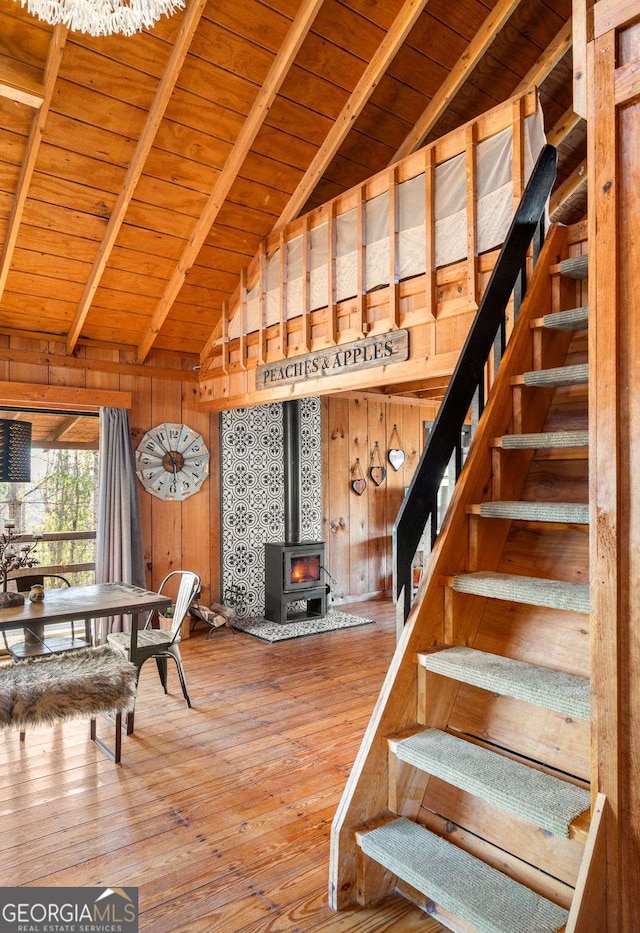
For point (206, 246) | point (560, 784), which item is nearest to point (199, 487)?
point (206, 246)

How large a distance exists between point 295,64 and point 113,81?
44.1 inches

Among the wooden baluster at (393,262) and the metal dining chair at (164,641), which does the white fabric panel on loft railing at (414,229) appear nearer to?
the wooden baluster at (393,262)

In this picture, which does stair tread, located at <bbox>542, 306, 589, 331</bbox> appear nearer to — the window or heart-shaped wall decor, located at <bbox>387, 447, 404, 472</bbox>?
the window

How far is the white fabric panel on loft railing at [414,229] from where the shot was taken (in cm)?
315

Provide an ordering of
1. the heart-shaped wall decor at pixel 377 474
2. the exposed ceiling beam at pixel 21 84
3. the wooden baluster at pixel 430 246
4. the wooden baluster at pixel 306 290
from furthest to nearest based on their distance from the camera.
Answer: the heart-shaped wall decor at pixel 377 474, the wooden baluster at pixel 306 290, the wooden baluster at pixel 430 246, the exposed ceiling beam at pixel 21 84

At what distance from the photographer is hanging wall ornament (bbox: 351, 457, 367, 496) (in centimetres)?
692

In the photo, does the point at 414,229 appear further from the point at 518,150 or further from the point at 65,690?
the point at 65,690

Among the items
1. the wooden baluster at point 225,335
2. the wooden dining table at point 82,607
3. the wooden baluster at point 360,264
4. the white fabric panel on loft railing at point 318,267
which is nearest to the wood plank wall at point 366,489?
the wooden baluster at point 225,335

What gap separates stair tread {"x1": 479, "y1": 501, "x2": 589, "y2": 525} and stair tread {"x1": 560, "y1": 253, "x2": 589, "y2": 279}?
1137mm

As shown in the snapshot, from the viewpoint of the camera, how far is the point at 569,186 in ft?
17.2

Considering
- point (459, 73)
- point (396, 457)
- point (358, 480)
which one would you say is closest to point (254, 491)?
point (358, 480)

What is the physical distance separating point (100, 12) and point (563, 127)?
4.01 m

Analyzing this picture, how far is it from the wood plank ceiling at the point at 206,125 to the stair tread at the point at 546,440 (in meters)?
2.88

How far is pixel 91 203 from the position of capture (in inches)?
163
